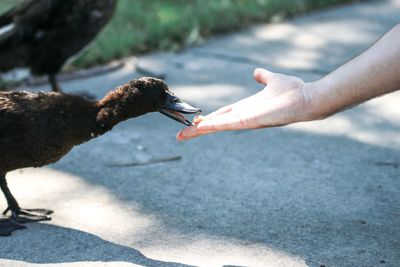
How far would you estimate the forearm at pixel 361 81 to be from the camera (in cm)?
308

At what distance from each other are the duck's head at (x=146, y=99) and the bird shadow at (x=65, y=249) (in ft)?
2.20

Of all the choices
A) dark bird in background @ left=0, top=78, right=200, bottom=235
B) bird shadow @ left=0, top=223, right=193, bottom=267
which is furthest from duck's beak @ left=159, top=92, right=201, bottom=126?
bird shadow @ left=0, top=223, right=193, bottom=267

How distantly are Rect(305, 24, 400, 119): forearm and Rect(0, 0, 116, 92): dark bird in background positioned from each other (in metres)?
3.03

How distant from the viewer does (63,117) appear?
3.63 m

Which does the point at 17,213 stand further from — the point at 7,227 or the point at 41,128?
the point at 41,128

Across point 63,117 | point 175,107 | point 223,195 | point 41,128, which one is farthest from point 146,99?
point 223,195

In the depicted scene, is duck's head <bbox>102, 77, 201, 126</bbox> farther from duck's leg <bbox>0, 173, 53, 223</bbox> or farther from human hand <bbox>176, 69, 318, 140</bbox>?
duck's leg <bbox>0, 173, 53, 223</bbox>

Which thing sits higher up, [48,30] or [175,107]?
[175,107]

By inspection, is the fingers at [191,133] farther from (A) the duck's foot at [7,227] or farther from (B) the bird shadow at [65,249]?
(A) the duck's foot at [7,227]

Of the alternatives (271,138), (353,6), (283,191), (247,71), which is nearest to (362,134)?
(271,138)

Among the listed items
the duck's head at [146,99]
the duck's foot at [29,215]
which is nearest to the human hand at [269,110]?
the duck's head at [146,99]

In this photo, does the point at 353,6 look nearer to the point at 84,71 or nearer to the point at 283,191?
the point at 84,71

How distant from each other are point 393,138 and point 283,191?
122cm

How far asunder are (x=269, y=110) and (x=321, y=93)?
0.25m
